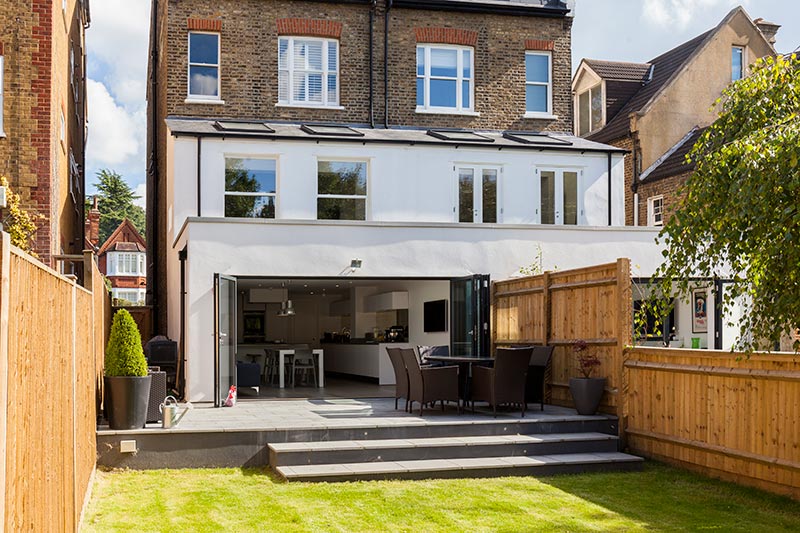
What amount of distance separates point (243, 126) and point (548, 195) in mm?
6423

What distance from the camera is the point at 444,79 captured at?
2214 centimetres

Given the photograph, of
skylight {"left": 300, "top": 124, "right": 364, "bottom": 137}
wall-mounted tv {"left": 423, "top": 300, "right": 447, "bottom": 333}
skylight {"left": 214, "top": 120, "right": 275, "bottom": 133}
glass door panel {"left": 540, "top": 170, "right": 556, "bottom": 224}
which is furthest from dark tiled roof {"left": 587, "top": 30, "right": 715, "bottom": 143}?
skylight {"left": 214, "top": 120, "right": 275, "bottom": 133}

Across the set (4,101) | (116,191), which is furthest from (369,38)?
(116,191)

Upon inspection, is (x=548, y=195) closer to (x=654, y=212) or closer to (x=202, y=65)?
(x=654, y=212)

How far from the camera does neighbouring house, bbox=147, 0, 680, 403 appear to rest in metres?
15.5

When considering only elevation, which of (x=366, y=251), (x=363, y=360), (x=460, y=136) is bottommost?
(x=363, y=360)

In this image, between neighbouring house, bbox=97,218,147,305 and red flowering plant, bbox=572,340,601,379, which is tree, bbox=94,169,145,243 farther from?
red flowering plant, bbox=572,340,601,379

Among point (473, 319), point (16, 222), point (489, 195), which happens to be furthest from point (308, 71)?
point (16, 222)

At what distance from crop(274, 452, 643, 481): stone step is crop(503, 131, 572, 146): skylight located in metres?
9.71

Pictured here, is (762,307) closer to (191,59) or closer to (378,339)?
(378,339)

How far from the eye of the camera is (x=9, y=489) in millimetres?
3258

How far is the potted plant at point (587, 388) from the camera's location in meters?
12.3

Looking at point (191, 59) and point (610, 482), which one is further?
point (191, 59)

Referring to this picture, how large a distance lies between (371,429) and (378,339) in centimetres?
962
